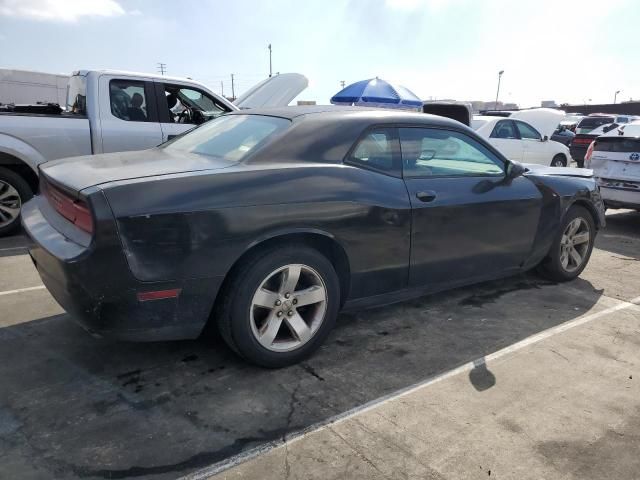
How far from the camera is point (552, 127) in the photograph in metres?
12.3

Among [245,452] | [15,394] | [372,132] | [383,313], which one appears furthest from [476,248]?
[15,394]

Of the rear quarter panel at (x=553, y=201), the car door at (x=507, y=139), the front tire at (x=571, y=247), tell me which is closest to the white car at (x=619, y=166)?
the front tire at (x=571, y=247)

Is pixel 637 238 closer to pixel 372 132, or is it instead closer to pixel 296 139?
pixel 372 132

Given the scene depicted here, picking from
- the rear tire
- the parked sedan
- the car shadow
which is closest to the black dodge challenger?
the car shadow

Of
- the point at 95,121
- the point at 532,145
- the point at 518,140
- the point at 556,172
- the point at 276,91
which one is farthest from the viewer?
the point at 532,145

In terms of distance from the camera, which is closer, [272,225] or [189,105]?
[272,225]

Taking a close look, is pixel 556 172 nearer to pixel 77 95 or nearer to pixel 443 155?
pixel 443 155

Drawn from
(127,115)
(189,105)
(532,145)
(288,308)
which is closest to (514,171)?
(288,308)

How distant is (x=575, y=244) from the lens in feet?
16.3

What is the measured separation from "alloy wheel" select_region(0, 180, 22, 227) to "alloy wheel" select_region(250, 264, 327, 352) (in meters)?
4.37

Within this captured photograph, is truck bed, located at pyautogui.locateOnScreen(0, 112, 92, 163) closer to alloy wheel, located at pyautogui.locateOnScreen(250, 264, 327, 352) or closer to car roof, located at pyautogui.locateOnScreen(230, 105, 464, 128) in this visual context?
car roof, located at pyautogui.locateOnScreen(230, 105, 464, 128)

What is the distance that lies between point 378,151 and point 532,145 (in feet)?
30.8

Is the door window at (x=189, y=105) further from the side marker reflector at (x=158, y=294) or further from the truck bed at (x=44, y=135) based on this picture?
the side marker reflector at (x=158, y=294)

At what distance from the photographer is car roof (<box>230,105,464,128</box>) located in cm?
352
